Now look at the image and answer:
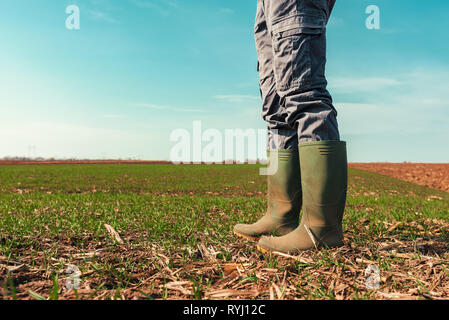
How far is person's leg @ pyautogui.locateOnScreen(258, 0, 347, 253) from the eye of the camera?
6.97 feet

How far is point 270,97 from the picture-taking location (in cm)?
270

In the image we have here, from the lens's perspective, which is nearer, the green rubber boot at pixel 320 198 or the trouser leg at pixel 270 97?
the green rubber boot at pixel 320 198

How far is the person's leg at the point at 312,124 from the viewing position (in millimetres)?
2123

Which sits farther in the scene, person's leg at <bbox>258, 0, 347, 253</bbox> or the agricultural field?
person's leg at <bbox>258, 0, 347, 253</bbox>

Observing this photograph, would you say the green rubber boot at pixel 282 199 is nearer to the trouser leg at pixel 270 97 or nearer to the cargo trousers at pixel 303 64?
the trouser leg at pixel 270 97

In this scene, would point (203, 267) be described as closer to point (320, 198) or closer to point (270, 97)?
point (320, 198)

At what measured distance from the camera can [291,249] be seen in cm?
214

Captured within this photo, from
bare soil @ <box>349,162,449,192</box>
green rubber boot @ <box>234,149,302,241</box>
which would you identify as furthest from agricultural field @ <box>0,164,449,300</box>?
bare soil @ <box>349,162,449,192</box>

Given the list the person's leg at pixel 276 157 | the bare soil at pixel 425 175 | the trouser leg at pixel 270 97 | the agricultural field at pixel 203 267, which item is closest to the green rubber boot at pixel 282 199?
the person's leg at pixel 276 157

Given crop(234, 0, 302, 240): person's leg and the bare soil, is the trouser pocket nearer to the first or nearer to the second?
crop(234, 0, 302, 240): person's leg

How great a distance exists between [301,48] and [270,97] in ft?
2.05
